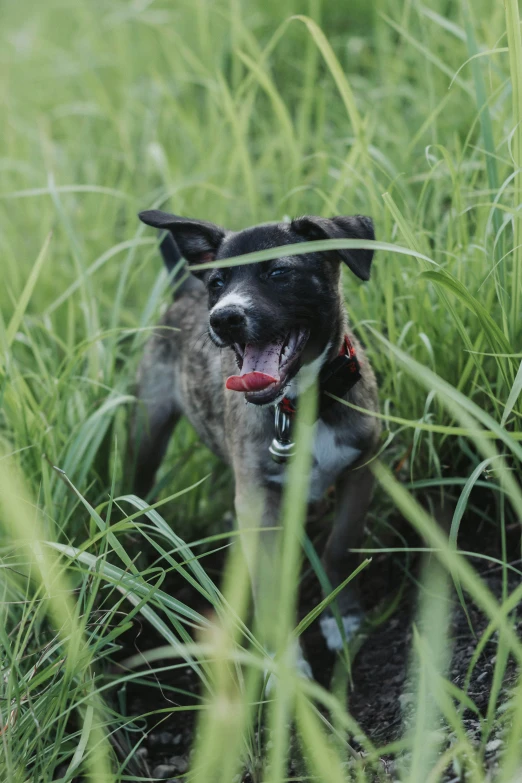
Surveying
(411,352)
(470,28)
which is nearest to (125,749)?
(411,352)

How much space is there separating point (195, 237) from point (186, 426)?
1.45 meters

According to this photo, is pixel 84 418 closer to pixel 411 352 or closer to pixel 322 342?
pixel 322 342

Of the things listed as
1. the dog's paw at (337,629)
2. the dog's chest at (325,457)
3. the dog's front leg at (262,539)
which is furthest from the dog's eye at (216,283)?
the dog's paw at (337,629)

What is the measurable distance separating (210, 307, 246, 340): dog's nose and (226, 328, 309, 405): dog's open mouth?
0.45 ft

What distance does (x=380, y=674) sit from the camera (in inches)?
114

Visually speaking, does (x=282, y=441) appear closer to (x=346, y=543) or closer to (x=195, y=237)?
(x=346, y=543)

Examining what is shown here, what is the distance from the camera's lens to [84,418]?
132 inches

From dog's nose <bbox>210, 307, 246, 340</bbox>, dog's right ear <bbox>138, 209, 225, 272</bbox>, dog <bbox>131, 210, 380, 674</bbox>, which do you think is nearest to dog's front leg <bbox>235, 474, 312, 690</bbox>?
dog <bbox>131, 210, 380, 674</bbox>

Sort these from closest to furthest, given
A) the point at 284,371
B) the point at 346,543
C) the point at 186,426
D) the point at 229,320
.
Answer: the point at 229,320 < the point at 284,371 < the point at 346,543 < the point at 186,426

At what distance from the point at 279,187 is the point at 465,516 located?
202 centimetres

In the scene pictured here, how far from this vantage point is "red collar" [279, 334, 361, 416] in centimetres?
290

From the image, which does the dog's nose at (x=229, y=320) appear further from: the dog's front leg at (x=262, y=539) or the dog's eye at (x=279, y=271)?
the dog's front leg at (x=262, y=539)

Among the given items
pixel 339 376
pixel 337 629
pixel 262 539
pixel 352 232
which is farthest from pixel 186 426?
pixel 352 232

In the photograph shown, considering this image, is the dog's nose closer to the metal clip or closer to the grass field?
the metal clip
